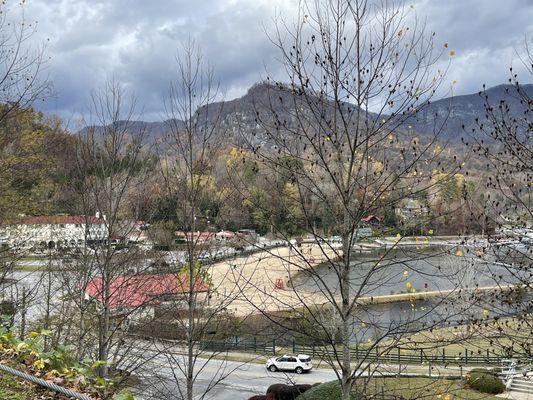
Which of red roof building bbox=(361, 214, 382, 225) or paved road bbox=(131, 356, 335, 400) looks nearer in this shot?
red roof building bbox=(361, 214, 382, 225)

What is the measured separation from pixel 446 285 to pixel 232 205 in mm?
42269

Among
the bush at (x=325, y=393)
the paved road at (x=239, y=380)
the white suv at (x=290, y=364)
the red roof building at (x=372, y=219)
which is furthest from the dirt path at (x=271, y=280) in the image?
the white suv at (x=290, y=364)

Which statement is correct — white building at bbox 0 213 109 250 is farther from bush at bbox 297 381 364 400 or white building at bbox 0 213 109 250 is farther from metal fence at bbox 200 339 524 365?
bush at bbox 297 381 364 400

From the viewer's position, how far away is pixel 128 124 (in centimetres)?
979

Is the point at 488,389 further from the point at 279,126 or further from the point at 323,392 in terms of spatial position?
the point at 279,126

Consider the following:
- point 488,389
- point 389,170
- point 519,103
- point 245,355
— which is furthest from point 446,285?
point 389,170

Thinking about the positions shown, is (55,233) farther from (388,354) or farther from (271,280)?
(388,354)

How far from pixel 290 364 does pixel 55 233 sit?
41.4ft

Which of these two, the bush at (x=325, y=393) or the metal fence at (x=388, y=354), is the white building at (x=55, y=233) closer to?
the metal fence at (x=388, y=354)

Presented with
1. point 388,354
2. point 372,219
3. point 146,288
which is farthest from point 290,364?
point 372,219

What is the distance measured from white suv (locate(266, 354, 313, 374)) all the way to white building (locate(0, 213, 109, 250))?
1075cm

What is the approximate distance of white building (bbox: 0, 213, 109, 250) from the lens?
35.2ft

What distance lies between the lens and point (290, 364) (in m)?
25.0

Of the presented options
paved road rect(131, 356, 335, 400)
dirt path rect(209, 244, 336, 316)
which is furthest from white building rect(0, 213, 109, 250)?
paved road rect(131, 356, 335, 400)
